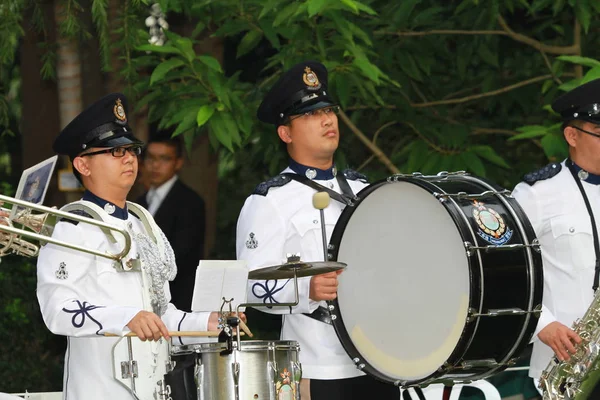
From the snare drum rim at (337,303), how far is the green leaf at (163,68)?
7.05 ft

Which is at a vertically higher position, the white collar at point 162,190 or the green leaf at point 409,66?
the green leaf at point 409,66

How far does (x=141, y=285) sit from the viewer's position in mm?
5574

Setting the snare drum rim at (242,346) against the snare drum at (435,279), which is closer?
the snare drum rim at (242,346)

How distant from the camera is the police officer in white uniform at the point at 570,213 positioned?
620cm

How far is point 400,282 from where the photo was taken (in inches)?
234

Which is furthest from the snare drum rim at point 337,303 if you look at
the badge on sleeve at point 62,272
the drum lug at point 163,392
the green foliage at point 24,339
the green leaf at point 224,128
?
the green foliage at point 24,339

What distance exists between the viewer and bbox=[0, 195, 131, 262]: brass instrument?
5.02 metres

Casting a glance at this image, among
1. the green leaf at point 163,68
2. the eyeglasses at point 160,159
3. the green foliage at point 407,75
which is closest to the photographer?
the green leaf at point 163,68

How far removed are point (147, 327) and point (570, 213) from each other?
223 cm

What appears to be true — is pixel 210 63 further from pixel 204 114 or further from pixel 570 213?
pixel 570 213

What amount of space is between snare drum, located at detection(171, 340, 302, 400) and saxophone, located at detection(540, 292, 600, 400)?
141 cm

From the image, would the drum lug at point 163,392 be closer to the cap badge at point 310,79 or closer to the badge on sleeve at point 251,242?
the badge on sleeve at point 251,242

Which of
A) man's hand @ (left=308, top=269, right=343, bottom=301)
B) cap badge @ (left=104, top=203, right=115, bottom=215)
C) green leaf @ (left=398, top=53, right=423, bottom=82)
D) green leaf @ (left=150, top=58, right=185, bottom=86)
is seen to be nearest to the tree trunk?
green leaf @ (left=150, top=58, right=185, bottom=86)

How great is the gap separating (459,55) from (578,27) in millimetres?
875
